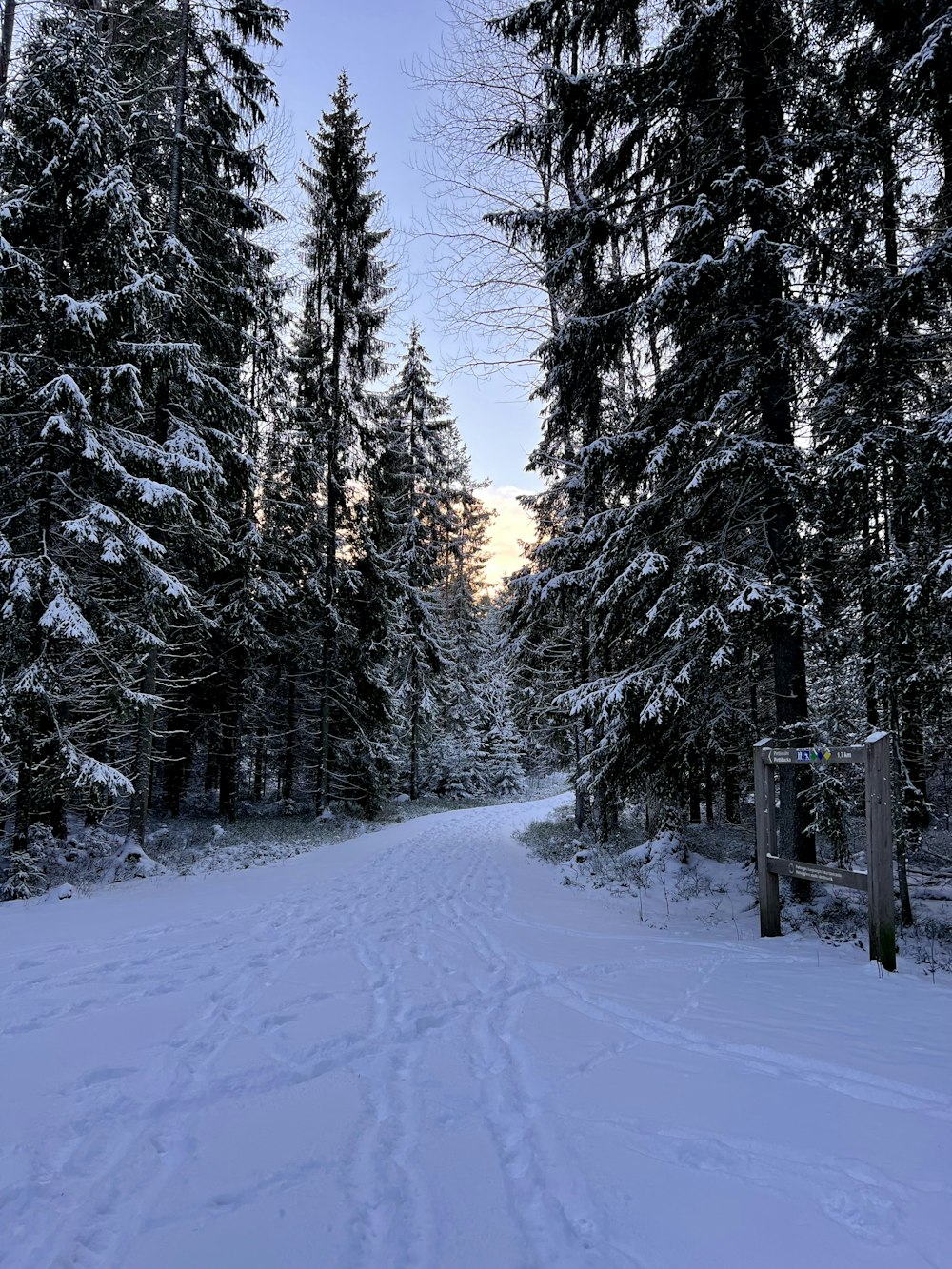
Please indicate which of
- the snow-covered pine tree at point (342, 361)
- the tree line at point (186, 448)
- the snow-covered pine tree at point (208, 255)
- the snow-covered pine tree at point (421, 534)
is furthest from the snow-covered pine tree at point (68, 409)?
the snow-covered pine tree at point (421, 534)

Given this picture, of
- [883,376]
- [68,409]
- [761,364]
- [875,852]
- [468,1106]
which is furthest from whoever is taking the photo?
[68,409]

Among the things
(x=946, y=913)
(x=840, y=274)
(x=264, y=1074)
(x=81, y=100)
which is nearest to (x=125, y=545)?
(x=81, y=100)

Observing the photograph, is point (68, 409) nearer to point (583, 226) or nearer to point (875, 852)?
point (583, 226)

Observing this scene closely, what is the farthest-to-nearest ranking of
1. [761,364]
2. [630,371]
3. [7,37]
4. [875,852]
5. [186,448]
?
[630,371] → [186,448] → [7,37] → [761,364] → [875,852]

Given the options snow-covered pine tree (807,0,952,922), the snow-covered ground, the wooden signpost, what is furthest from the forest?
the snow-covered ground

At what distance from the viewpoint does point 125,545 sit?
28.1ft

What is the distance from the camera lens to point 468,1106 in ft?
9.33

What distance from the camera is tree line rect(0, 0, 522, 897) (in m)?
8.19

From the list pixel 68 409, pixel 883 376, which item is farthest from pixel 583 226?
pixel 68 409

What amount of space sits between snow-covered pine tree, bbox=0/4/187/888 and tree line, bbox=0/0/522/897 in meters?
0.04

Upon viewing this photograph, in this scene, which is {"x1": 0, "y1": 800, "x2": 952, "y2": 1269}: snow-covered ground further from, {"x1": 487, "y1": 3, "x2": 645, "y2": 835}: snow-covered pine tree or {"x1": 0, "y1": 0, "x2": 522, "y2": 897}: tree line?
{"x1": 0, "y1": 0, "x2": 522, "y2": 897}: tree line

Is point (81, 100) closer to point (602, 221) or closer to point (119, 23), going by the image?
point (119, 23)

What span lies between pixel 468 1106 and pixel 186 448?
10523 millimetres

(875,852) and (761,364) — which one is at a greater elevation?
(761,364)
